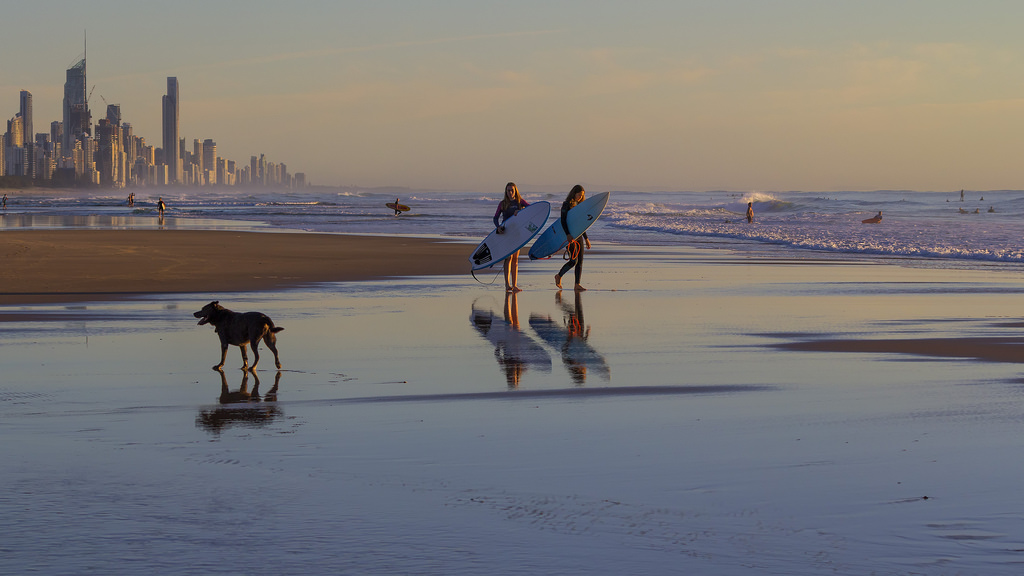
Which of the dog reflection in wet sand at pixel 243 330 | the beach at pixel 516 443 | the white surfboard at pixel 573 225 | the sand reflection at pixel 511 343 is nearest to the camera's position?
the beach at pixel 516 443

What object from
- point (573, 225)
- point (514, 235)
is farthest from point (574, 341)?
point (573, 225)

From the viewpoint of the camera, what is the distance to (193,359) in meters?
8.38

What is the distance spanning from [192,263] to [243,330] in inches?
499

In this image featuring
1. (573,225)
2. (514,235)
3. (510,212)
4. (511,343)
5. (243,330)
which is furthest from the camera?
(573,225)

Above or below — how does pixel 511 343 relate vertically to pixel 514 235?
below

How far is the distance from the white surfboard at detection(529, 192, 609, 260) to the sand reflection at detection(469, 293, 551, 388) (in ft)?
11.6

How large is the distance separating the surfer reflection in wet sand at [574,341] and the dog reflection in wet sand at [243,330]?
7.66ft

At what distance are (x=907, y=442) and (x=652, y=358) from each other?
3.27 m

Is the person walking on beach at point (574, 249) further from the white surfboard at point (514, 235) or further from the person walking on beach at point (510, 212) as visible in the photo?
the person walking on beach at point (510, 212)

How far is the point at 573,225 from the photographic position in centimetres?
1622

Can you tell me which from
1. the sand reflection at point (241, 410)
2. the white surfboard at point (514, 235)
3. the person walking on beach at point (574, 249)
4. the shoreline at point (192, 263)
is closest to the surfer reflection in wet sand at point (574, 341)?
the person walking on beach at point (574, 249)

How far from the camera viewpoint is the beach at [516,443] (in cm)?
381

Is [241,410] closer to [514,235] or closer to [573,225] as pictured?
[514,235]

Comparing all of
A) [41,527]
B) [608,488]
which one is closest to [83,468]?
[41,527]
